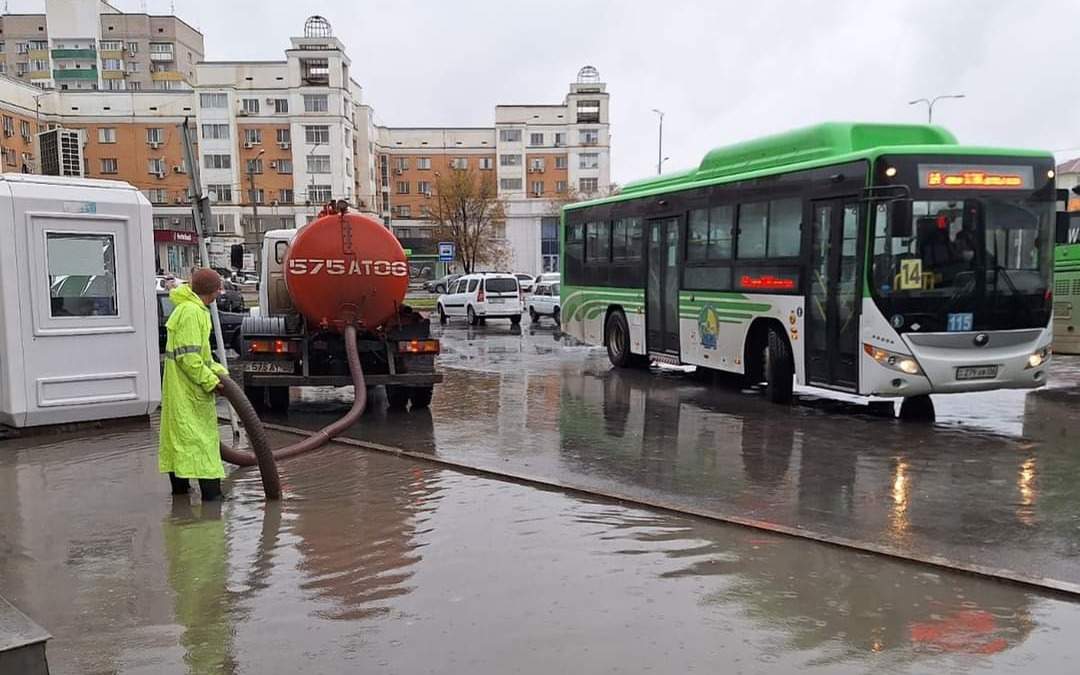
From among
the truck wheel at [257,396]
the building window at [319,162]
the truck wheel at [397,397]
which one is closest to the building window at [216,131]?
the building window at [319,162]

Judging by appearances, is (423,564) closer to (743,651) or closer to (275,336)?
(743,651)

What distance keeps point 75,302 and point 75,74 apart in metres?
113

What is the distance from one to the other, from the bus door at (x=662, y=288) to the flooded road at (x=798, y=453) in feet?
2.59

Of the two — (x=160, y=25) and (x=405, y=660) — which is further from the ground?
(x=160, y=25)

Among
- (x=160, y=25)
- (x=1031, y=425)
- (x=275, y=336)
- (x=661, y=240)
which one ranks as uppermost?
(x=160, y=25)

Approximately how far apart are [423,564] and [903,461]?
17.6ft

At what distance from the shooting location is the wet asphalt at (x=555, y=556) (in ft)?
14.3

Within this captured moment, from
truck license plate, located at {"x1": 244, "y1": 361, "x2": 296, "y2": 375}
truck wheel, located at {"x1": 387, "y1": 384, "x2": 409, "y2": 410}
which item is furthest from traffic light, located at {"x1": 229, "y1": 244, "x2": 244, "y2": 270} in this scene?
truck wheel, located at {"x1": 387, "y1": 384, "x2": 409, "y2": 410}

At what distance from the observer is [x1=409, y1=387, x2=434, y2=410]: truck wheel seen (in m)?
12.4

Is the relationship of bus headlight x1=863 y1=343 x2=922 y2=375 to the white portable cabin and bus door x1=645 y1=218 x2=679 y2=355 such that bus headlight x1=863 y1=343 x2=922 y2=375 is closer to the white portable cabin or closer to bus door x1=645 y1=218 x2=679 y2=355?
bus door x1=645 y1=218 x2=679 y2=355

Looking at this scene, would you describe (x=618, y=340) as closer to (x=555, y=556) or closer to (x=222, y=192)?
(x=555, y=556)

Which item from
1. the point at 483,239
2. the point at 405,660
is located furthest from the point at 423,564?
the point at 483,239

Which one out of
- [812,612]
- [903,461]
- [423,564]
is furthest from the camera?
[903,461]

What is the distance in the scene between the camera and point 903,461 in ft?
29.1
